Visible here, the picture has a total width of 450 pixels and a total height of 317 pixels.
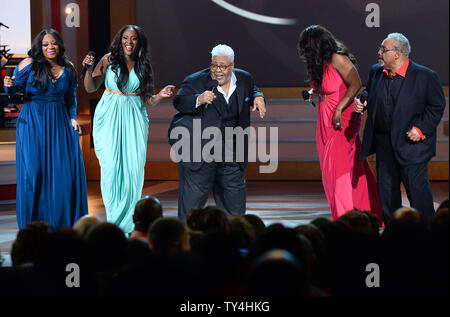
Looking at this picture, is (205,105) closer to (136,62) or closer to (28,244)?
(136,62)

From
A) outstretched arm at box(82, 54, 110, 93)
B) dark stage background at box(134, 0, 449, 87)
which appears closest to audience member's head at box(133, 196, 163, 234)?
outstretched arm at box(82, 54, 110, 93)

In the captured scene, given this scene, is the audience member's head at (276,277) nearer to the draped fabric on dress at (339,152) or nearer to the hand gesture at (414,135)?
the hand gesture at (414,135)

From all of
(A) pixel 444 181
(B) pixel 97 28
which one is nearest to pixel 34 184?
(B) pixel 97 28

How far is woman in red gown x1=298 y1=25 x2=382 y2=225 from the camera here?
4.81 metres

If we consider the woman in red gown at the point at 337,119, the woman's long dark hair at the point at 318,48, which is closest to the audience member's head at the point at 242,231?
the woman in red gown at the point at 337,119

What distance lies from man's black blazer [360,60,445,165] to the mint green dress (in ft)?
5.38

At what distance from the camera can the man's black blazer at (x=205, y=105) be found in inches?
183

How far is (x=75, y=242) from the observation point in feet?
8.59

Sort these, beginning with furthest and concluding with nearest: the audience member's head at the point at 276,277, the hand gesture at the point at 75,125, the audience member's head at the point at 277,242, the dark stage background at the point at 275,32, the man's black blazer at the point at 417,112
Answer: the dark stage background at the point at 275,32 → the hand gesture at the point at 75,125 → the man's black blazer at the point at 417,112 → the audience member's head at the point at 277,242 → the audience member's head at the point at 276,277

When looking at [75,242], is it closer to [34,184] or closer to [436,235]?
[436,235]

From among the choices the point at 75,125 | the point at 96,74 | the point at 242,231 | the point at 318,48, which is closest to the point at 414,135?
the point at 318,48

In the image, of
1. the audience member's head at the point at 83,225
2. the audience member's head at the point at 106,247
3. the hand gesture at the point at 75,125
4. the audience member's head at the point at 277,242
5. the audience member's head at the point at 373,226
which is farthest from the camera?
the hand gesture at the point at 75,125
